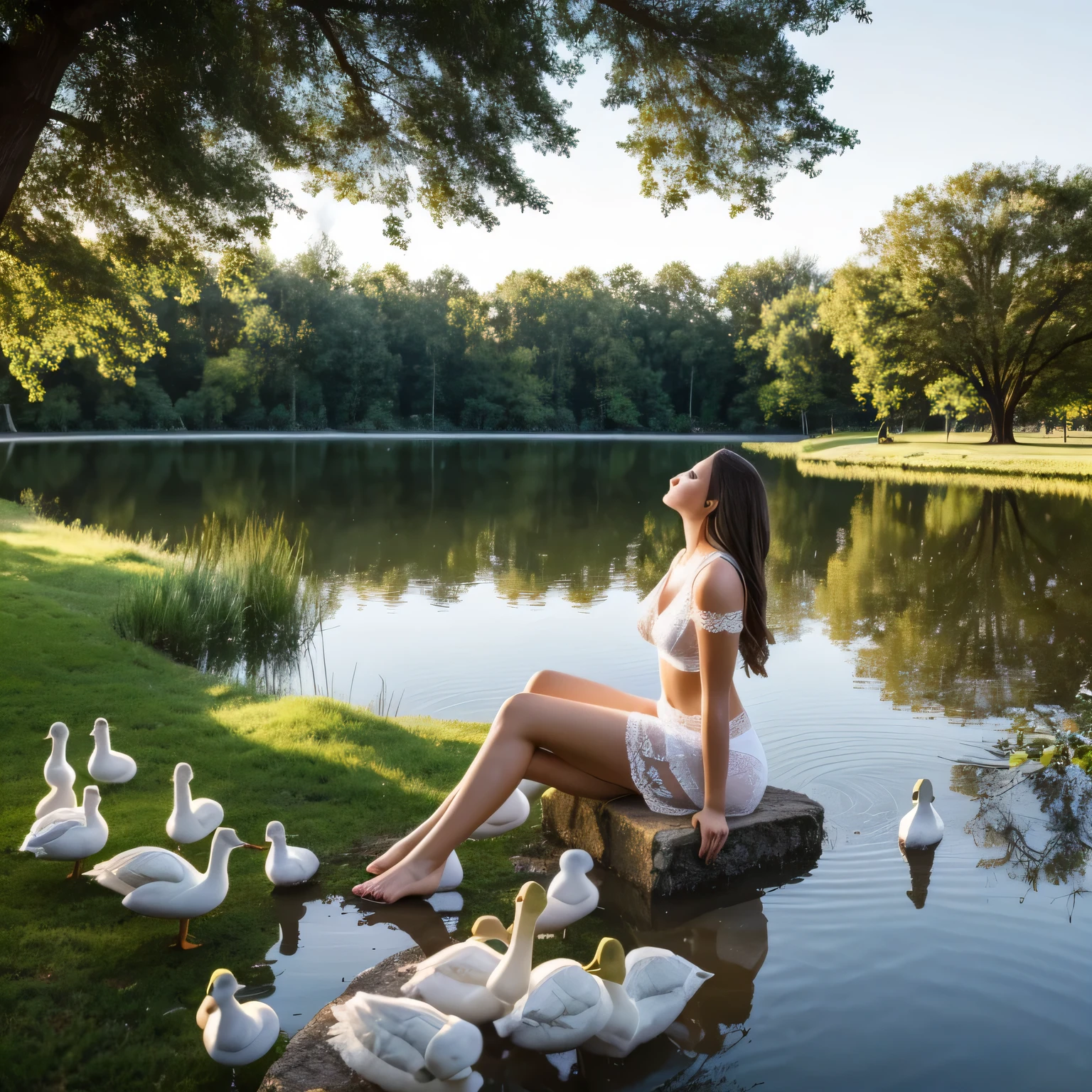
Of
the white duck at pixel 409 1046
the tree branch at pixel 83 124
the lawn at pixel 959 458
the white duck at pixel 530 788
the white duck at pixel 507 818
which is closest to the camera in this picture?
the white duck at pixel 409 1046

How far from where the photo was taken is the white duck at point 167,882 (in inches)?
131

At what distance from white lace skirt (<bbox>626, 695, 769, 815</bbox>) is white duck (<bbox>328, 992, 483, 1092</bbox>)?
1.50 metres

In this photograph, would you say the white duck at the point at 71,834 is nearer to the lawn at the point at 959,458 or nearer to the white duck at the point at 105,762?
the white duck at the point at 105,762

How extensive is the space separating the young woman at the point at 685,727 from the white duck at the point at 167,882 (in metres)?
0.58

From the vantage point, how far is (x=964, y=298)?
3819 centimetres

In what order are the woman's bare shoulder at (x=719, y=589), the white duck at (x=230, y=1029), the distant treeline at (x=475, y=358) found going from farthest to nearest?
the distant treeline at (x=475, y=358), the woman's bare shoulder at (x=719, y=589), the white duck at (x=230, y=1029)

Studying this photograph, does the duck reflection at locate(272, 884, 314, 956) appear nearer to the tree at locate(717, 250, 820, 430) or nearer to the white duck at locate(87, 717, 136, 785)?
the white duck at locate(87, 717, 136, 785)

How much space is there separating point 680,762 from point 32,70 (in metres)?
5.68

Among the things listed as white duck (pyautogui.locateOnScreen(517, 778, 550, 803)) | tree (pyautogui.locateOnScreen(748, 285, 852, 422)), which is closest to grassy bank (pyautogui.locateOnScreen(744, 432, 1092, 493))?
tree (pyautogui.locateOnScreen(748, 285, 852, 422))

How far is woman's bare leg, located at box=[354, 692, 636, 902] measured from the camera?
145 inches

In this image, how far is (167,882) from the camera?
11.1ft

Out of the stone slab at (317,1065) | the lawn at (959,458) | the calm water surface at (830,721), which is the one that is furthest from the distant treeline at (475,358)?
the stone slab at (317,1065)

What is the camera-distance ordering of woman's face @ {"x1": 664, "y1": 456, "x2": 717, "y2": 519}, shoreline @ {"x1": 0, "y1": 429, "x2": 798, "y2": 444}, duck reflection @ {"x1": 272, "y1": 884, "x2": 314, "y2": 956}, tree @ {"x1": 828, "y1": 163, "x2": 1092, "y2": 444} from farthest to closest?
1. shoreline @ {"x1": 0, "y1": 429, "x2": 798, "y2": 444}
2. tree @ {"x1": 828, "y1": 163, "x2": 1092, "y2": 444}
3. woman's face @ {"x1": 664, "y1": 456, "x2": 717, "y2": 519}
4. duck reflection @ {"x1": 272, "y1": 884, "x2": 314, "y2": 956}

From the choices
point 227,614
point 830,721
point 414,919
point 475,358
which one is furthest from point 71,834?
point 475,358
